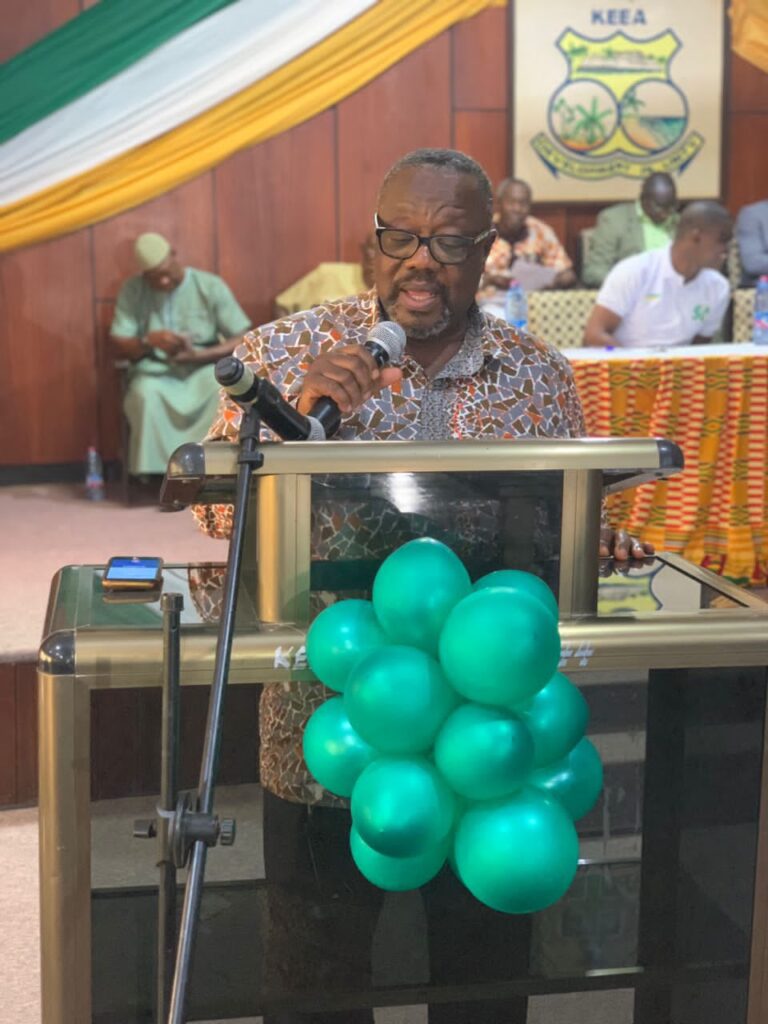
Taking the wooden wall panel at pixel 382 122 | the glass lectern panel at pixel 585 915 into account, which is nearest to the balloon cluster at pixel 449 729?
the glass lectern panel at pixel 585 915

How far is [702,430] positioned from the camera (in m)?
4.57

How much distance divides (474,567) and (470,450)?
5.0 inches

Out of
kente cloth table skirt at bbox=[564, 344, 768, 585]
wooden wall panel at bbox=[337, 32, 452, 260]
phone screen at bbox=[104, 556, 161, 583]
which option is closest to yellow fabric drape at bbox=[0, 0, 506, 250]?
wooden wall panel at bbox=[337, 32, 452, 260]

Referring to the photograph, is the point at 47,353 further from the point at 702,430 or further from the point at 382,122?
the point at 702,430

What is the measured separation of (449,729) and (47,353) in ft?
19.2

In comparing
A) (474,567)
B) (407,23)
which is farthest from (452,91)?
(474,567)

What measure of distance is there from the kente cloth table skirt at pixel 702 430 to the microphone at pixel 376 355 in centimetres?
320

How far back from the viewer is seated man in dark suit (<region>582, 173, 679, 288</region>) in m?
7.02

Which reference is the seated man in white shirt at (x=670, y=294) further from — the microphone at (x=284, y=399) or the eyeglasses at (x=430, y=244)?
the microphone at (x=284, y=399)

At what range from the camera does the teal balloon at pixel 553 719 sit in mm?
1186

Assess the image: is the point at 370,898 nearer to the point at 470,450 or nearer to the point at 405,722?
the point at 405,722

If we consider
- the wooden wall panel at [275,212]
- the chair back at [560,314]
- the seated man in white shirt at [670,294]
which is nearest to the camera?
the seated man in white shirt at [670,294]

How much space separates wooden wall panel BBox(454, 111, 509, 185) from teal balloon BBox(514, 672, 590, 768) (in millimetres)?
6240

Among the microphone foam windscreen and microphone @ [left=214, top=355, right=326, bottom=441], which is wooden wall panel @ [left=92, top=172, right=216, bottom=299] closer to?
the microphone foam windscreen
